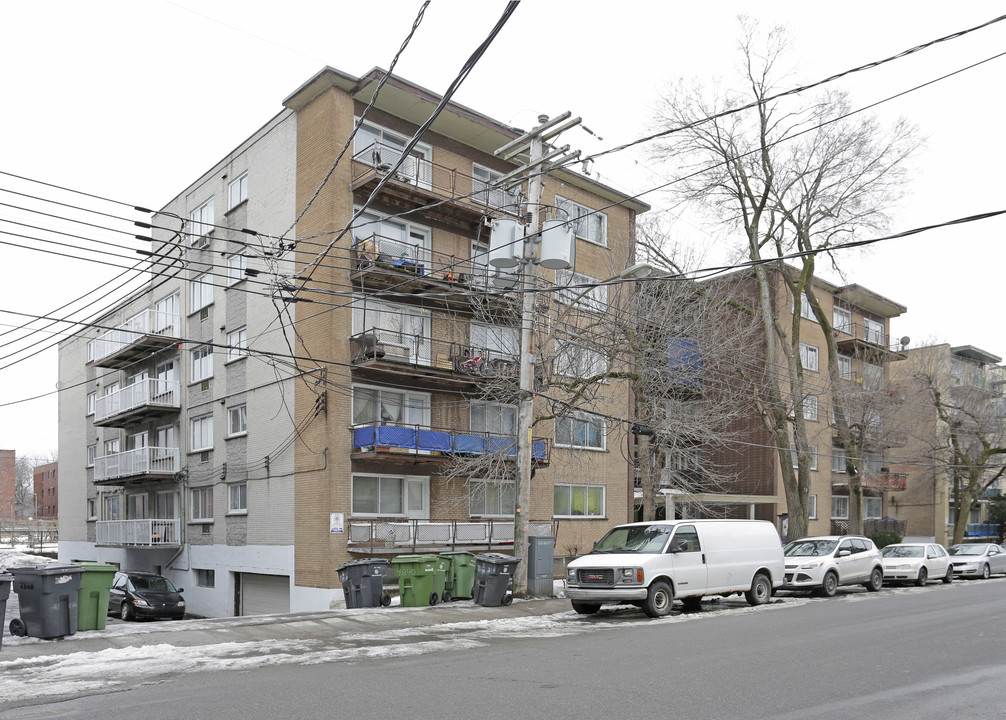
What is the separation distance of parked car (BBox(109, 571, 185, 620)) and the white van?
1164 cm

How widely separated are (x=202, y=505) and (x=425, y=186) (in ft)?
43.8

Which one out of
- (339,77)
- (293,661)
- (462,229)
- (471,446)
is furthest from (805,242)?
(293,661)

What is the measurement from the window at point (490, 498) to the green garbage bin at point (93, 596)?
12.8 m

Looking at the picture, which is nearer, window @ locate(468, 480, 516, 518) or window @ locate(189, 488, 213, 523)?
window @ locate(468, 480, 516, 518)

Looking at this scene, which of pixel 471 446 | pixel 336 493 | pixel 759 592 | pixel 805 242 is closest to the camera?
pixel 759 592

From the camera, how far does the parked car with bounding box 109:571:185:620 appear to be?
2156cm

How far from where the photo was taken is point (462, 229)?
26.3m

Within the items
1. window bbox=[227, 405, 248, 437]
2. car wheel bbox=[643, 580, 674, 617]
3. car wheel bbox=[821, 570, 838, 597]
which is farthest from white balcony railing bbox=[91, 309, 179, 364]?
car wheel bbox=[821, 570, 838, 597]

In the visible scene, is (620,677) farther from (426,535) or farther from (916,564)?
(916,564)

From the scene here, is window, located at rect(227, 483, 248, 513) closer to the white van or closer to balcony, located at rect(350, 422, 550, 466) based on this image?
balcony, located at rect(350, 422, 550, 466)

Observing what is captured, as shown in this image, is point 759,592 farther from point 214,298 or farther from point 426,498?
point 214,298

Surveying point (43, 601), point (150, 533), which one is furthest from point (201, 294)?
point (43, 601)

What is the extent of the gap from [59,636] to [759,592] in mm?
13375

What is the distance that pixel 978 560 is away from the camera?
29.1 m
